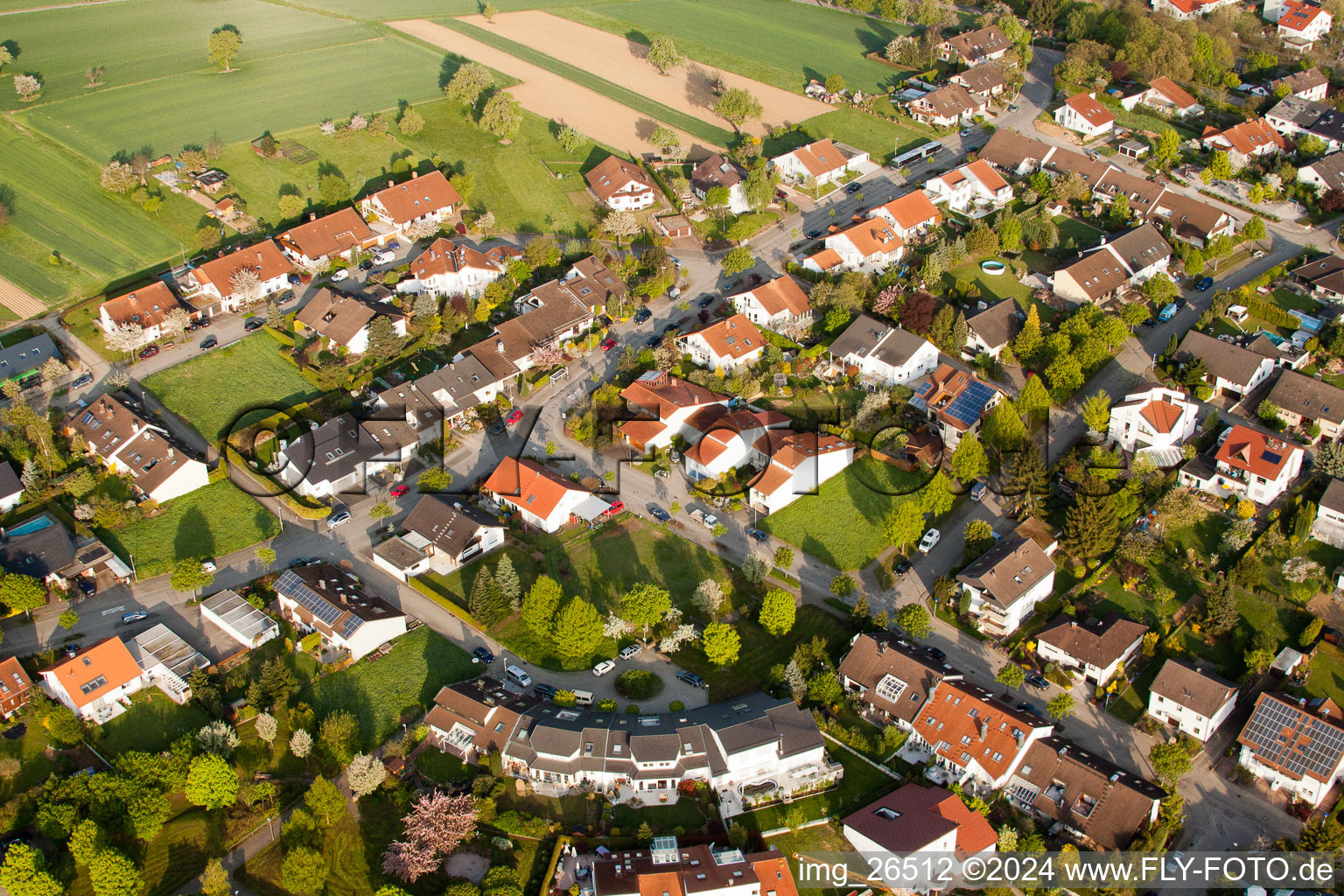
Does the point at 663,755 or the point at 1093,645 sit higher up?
the point at 1093,645

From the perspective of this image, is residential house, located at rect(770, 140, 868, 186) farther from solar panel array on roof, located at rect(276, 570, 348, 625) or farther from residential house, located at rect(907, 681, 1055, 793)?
solar panel array on roof, located at rect(276, 570, 348, 625)

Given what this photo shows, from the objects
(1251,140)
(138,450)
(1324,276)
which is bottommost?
(138,450)

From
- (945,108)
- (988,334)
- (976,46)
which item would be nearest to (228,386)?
(988,334)

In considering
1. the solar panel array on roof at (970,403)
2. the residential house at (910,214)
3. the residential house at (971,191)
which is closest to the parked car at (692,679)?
the solar panel array on roof at (970,403)

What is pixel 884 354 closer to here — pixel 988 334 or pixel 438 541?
pixel 988 334

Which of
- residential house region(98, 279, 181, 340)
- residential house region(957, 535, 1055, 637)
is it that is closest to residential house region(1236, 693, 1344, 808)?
residential house region(957, 535, 1055, 637)

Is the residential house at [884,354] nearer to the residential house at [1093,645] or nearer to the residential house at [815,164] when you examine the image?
the residential house at [1093,645]

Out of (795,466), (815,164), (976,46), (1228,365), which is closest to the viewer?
(795,466)
